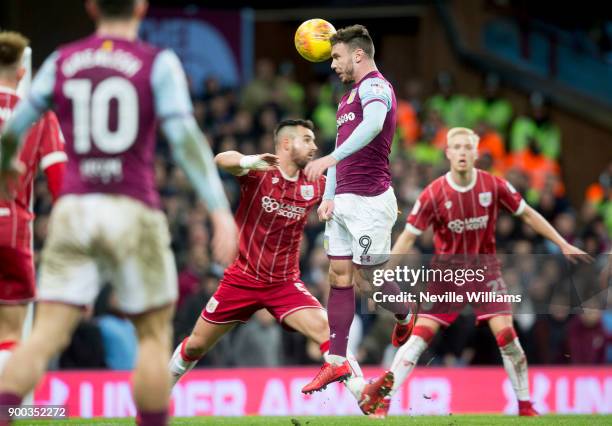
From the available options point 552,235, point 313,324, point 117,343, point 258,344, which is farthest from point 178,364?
point 258,344

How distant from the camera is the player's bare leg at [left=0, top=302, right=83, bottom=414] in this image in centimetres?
535

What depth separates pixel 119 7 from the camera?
17.8 feet

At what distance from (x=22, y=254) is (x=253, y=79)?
40.1ft

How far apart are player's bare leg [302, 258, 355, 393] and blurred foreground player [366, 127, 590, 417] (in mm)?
1538

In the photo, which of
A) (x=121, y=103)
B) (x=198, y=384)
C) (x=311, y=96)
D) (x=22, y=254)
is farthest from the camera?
(x=311, y=96)

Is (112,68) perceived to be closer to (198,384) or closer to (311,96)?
(198,384)

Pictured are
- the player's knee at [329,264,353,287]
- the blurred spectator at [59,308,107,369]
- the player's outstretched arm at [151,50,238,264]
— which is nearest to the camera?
the player's outstretched arm at [151,50,238,264]

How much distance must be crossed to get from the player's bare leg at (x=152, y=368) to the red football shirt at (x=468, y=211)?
4.44 m

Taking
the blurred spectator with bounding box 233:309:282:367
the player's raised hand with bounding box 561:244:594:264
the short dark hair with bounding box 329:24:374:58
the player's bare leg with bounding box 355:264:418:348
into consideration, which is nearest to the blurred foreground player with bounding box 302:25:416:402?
the short dark hair with bounding box 329:24:374:58

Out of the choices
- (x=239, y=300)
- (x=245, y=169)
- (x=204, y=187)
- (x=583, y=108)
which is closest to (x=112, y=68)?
(x=204, y=187)

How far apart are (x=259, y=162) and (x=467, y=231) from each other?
2.37 m

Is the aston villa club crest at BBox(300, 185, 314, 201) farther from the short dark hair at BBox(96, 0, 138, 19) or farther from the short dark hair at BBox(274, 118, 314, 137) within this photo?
the short dark hair at BBox(96, 0, 138, 19)

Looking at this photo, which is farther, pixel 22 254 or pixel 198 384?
pixel 198 384

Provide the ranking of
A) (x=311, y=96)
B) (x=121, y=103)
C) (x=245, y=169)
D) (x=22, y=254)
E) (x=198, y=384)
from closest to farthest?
(x=121, y=103), (x=22, y=254), (x=245, y=169), (x=198, y=384), (x=311, y=96)
